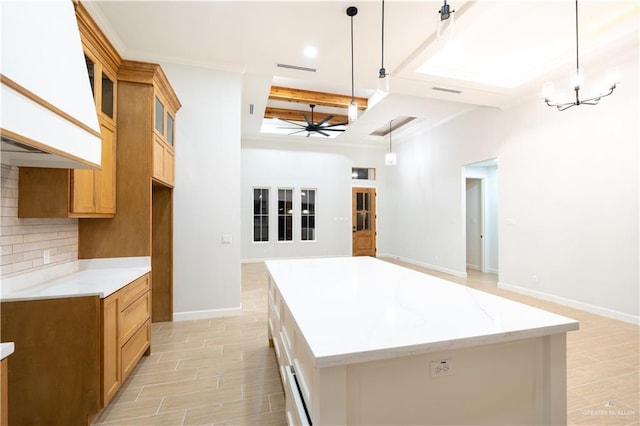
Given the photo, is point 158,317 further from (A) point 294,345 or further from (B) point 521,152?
(B) point 521,152

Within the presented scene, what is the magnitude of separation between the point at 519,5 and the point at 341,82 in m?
2.22

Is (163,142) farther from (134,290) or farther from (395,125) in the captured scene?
(395,125)

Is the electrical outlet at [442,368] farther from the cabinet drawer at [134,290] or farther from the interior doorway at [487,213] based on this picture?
the interior doorway at [487,213]

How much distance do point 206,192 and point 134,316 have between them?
1.82m

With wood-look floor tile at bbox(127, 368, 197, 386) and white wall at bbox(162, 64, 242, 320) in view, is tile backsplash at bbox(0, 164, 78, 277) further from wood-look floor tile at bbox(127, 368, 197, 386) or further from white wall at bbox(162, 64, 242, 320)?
white wall at bbox(162, 64, 242, 320)

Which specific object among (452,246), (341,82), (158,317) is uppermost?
(341,82)

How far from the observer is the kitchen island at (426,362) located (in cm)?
97

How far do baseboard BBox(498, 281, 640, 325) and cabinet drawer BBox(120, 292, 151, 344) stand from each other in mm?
5492

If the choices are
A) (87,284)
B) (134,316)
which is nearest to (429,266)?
(134,316)

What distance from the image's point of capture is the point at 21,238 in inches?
80.5

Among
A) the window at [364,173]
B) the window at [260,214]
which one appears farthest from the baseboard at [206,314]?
the window at [364,173]

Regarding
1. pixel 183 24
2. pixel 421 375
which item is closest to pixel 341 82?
pixel 183 24

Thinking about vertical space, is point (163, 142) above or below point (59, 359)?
above

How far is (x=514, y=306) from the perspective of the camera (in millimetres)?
1405
